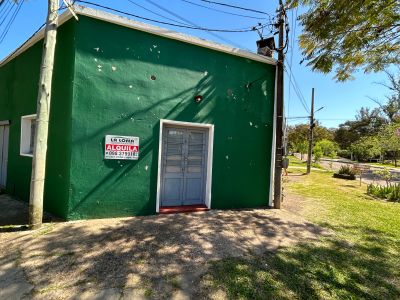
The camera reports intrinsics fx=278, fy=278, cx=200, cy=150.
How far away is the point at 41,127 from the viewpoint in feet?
16.6

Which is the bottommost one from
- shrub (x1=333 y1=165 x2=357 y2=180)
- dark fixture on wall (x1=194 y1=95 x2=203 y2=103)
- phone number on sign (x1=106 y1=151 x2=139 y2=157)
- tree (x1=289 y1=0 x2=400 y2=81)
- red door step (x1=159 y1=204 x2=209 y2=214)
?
red door step (x1=159 y1=204 x2=209 y2=214)

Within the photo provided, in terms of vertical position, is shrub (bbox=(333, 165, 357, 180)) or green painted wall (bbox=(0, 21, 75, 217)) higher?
green painted wall (bbox=(0, 21, 75, 217))

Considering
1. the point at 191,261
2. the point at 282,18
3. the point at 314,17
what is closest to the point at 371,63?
the point at 314,17

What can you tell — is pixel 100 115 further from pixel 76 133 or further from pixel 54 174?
pixel 54 174

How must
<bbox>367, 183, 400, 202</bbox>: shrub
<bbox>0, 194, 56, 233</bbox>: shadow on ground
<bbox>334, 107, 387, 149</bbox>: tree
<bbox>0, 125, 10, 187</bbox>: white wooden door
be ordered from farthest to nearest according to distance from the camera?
<bbox>334, 107, 387, 149</bbox>: tree
<bbox>367, 183, 400, 202</bbox>: shrub
<bbox>0, 125, 10, 187</bbox>: white wooden door
<bbox>0, 194, 56, 233</bbox>: shadow on ground

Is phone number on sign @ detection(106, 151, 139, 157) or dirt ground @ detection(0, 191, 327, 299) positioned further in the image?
phone number on sign @ detection(106, 151, 139, 157)

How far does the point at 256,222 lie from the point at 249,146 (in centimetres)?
228

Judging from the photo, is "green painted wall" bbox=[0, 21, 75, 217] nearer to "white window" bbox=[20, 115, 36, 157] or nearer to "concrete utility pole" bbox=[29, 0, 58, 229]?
"white window" bbox=[20, 115, 36, 157]

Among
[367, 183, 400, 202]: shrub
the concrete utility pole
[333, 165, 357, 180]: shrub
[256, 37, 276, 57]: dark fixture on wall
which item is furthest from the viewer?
[333, 165, 357, 180]: shrub

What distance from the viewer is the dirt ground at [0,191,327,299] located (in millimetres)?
3406

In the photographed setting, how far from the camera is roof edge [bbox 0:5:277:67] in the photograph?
5734 millimetres

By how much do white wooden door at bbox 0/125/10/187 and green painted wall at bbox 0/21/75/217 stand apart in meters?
1.12

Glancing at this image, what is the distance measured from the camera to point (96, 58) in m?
5.82

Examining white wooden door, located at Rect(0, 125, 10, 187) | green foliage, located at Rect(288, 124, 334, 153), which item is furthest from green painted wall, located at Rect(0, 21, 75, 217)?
green foliage, located at Rect(288, 124, 334, 153)
